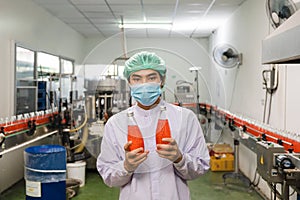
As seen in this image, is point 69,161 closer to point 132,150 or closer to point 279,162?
point 279,162

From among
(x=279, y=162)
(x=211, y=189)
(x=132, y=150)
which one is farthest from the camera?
(x=211, y=189)

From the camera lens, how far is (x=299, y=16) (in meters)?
1.33

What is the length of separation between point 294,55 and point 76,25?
5.78 m

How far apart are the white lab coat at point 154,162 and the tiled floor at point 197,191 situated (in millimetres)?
2371

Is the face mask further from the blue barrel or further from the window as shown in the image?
the window

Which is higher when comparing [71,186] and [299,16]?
[299,16]

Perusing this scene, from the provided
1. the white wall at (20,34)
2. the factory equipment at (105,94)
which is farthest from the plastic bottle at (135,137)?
the white wall at (20,34)

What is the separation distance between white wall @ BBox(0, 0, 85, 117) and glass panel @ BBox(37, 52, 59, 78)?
0.32ft

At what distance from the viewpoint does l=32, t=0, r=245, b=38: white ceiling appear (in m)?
4.67

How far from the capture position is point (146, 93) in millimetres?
1328

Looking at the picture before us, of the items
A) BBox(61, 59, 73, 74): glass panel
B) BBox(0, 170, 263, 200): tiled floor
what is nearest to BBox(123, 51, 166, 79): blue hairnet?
BBox(0, 170, 263, 200): tiled floor

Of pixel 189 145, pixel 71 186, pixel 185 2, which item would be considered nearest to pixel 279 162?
pixel 189 145

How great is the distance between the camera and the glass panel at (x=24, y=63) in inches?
165

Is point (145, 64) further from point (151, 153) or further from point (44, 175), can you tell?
point (44, 175)
